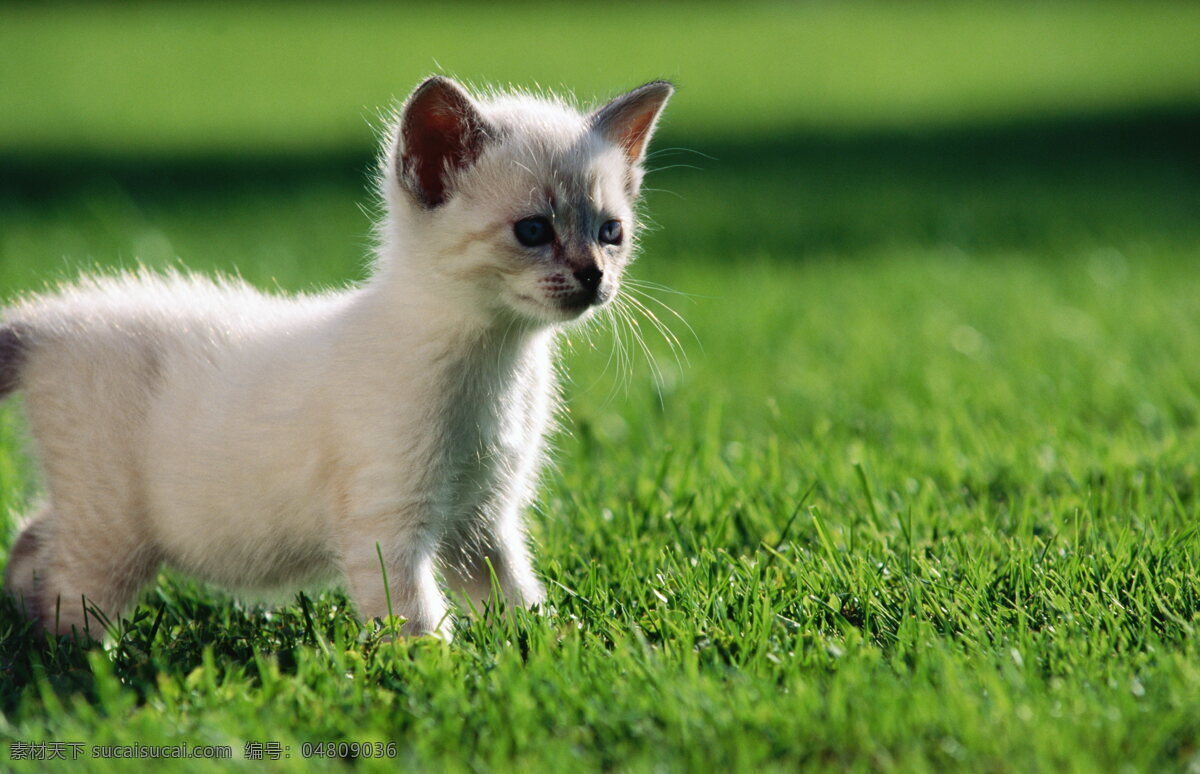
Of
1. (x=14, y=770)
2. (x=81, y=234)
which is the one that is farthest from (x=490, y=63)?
(x=14, y=770)

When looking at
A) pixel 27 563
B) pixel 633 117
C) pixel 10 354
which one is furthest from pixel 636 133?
pixel 27 563

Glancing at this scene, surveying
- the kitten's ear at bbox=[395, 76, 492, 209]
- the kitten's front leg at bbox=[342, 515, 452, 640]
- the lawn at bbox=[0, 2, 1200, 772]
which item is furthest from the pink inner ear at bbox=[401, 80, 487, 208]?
the kitten's front leg at bbox=[342, 515, 452, 640]

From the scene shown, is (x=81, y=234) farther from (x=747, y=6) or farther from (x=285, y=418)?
(x=747, y=6)

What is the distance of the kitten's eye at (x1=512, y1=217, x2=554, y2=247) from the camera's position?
2746 millimetres

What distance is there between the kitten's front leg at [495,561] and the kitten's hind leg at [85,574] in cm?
73

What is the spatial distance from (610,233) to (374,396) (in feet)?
2.19

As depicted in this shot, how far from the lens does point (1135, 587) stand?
2.77 m

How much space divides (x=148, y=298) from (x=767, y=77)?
13.1 meters

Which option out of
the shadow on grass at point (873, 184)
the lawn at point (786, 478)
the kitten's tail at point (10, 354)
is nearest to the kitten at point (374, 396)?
the kitten's tail at point (10, 354)

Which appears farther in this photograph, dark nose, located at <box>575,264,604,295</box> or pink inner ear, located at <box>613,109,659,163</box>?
pink inner ear, located at <box>613,109,659,163</box>

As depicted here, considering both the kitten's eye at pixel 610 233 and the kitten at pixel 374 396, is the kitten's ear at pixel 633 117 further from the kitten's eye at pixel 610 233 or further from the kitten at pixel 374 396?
the kitten's eye at pixel 610 233

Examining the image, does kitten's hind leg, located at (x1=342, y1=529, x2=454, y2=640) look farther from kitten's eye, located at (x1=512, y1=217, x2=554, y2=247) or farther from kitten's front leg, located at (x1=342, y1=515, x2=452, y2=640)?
kitten's eye, located at (x1=512, y1=217, x2=554, y2=247)

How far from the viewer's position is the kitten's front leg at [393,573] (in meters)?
2.68

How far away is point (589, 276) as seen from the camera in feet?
8.91
